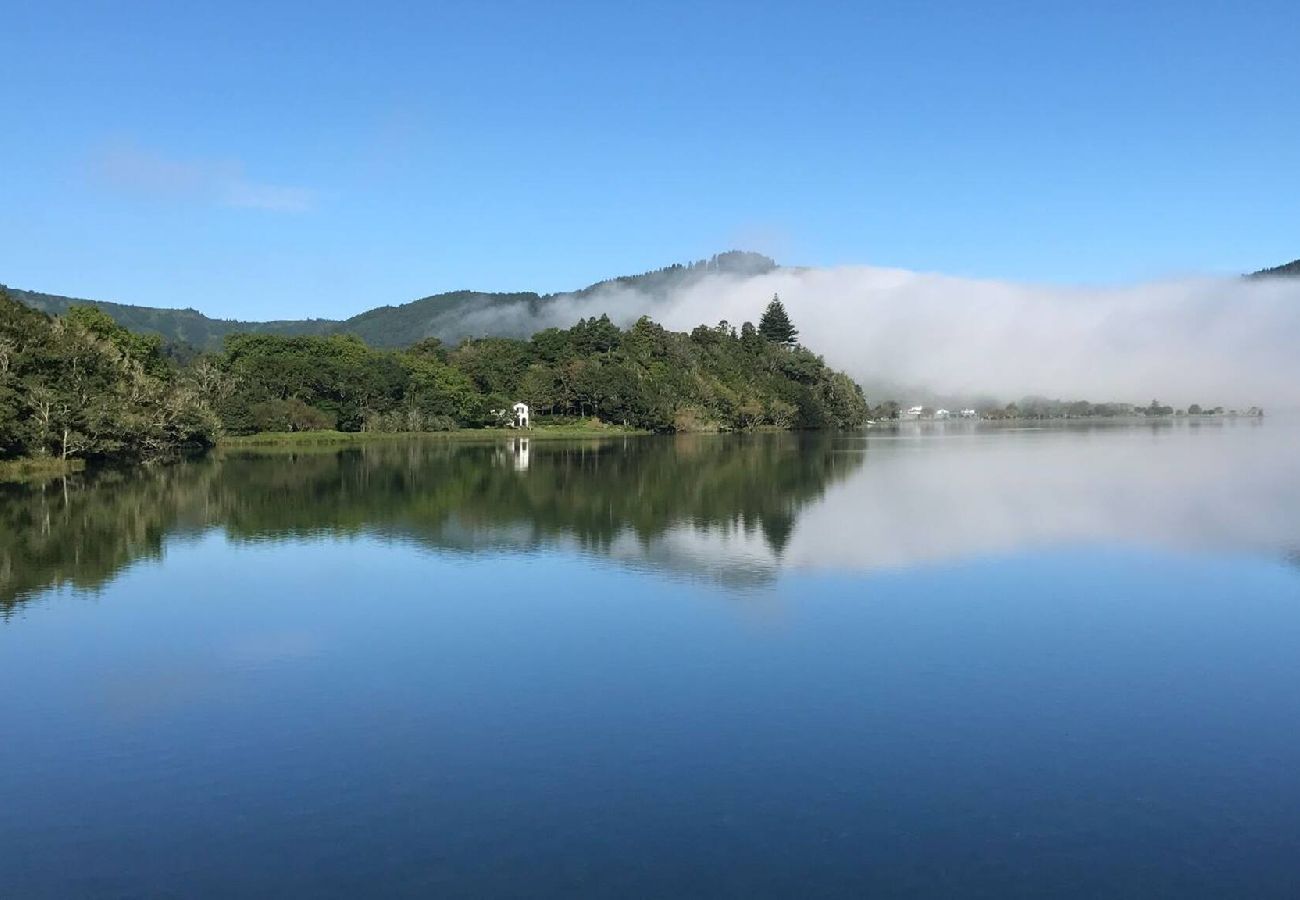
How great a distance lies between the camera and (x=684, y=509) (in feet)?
94.7

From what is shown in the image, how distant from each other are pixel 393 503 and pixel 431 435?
58.7 metres

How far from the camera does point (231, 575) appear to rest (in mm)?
19203

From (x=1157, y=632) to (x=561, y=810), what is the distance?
1007 centimetres

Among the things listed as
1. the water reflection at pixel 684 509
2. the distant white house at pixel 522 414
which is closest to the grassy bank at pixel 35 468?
the water reflection at pixel 684 509

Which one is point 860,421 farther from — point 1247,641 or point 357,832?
point 357,832

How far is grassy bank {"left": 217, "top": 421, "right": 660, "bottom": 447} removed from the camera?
74.1 meters

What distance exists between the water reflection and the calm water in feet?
0.99

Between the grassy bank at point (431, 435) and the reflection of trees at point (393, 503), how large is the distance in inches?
Result: 897

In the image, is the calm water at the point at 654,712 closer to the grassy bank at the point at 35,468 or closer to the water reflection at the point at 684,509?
the water reflection at the point at 684,509

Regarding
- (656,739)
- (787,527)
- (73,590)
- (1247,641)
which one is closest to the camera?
(656,739)

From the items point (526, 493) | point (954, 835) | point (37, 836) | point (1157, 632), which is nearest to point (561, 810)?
point (954, 835)

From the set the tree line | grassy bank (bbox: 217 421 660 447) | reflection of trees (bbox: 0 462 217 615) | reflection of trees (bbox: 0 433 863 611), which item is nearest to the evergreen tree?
the tree line

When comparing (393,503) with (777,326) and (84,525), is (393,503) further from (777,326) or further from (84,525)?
(777,326)

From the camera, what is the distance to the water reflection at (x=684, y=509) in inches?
838
